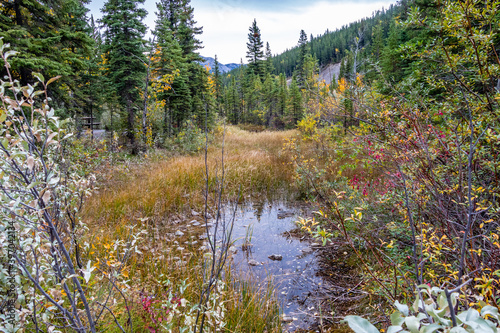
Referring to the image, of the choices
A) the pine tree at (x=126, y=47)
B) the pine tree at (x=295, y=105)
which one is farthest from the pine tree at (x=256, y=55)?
the pine tree at (x=126, y=47)

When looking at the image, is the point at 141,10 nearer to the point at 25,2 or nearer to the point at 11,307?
the point at 25,2

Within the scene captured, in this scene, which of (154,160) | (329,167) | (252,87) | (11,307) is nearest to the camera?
(11,307)

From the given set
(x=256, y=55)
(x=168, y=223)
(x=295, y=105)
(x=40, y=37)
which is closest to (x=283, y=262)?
(x=168, y=223)

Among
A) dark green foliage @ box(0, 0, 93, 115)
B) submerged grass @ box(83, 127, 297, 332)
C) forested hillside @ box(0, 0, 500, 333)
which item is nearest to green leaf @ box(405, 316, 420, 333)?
forested hillside @ box(0, 0, 500, 333)

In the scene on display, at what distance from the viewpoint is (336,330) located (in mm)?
2885

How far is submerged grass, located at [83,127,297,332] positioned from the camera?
104 inches

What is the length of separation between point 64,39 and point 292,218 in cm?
856

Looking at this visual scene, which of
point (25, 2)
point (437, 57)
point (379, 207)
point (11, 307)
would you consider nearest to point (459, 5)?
point (437, 57)

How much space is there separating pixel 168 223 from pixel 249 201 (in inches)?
109

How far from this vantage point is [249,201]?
7.52 m

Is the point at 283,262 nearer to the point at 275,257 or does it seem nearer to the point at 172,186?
→ the point at 275,257

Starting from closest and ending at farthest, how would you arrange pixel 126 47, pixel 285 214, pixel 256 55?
pixel 285 214 → pixel 126 47 → pixel 256 55

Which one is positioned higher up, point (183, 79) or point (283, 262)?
point (183, 79)

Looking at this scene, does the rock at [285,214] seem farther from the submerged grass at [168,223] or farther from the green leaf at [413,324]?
the green leaf at [413,324]
